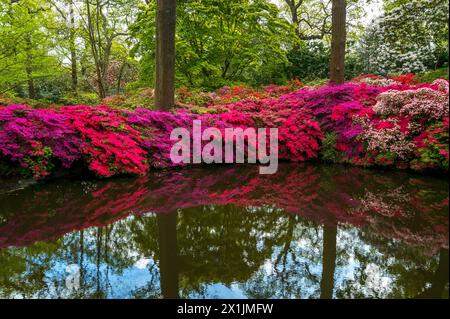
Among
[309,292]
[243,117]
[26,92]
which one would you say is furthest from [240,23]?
[26,92]

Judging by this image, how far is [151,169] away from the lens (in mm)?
7637

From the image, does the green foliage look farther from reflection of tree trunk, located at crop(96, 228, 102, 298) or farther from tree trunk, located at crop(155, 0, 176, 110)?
reflection of tree trunk, located at crop(96, 228, 102, 298)

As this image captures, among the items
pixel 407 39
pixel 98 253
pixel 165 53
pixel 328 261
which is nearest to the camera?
pixel 328 261

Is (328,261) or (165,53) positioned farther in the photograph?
Result: (165,53)

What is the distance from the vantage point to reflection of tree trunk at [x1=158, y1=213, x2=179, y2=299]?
266 cm

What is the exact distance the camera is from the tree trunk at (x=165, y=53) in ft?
28.0

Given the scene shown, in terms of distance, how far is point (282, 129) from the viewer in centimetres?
874

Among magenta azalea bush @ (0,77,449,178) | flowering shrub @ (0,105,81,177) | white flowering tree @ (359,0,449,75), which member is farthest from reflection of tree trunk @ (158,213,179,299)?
white flowering tree @ (359,0,449,75)

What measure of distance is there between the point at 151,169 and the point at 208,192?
2.51 m

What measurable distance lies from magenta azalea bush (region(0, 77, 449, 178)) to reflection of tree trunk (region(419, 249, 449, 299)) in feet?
12.3

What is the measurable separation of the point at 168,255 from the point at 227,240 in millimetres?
680

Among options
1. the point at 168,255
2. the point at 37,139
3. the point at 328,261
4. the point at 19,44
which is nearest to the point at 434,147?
the point at 328,261

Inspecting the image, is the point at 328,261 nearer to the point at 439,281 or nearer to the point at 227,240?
the point at 439,281

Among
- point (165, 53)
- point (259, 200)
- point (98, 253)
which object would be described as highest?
point (165, 53)
